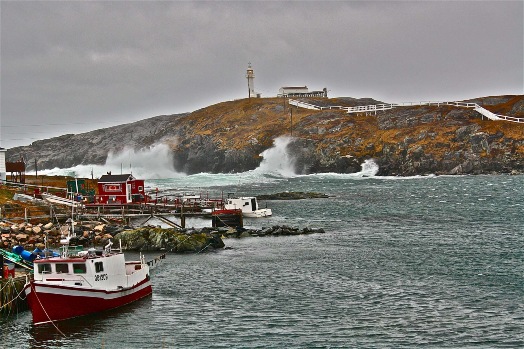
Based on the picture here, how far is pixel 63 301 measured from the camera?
122ft

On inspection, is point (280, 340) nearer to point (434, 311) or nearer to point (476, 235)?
point (434, 311)

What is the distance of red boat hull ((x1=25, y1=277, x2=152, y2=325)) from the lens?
36.6m

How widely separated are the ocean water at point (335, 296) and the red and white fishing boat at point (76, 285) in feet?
2.45

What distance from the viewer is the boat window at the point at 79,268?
38.1 metres

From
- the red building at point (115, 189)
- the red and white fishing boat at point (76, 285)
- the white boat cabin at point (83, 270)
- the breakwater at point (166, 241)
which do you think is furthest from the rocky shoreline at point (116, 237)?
the white boat cabin at point (83, 270)

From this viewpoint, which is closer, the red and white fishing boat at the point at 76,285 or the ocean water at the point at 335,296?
the ocean water at the point at 335,296

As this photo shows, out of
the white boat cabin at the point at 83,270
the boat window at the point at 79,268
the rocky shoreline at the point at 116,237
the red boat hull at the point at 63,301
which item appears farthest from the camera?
the rocky shoreline at the point at 116,237

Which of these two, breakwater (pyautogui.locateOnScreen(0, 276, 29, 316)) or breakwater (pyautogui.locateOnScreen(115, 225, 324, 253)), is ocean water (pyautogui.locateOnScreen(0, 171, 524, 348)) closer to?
breakwater (pyautogui.locateOnScreen(0, 276, 29, 316))

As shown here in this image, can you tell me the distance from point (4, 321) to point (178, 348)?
1201 centimetres

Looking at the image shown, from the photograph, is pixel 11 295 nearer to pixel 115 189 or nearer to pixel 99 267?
pixel 99 267

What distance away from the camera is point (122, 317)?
39188 mm

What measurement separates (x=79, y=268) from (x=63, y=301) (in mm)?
2147

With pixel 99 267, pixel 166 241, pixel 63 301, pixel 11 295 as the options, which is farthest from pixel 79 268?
pixel 166 241

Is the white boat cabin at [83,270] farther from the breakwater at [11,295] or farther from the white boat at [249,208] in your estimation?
the white boat at [249,208]
